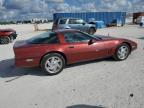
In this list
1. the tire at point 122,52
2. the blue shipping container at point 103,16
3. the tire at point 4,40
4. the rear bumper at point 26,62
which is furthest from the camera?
the blue shipping container at point 103,16

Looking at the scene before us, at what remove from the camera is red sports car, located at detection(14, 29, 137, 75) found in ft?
22.9

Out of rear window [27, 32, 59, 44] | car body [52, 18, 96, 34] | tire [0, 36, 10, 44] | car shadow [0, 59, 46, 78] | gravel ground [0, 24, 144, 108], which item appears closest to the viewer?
gravel ground [0, 24, 144, 108]

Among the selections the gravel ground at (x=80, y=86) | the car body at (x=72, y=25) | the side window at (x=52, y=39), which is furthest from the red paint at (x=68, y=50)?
the car body at (x=72, y=25)

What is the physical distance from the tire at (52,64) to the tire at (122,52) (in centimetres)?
209

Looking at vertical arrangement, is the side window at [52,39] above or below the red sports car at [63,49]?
above

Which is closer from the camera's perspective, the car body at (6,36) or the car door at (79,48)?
the car door at (79,48)

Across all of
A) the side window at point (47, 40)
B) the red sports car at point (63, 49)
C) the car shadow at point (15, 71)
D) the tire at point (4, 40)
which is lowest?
the car shadow at point (15, 71)

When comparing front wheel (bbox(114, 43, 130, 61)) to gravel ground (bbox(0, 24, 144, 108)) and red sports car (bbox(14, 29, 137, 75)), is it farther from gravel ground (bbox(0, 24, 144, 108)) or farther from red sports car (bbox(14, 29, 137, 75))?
gravel ground (bbox(0, 24, 144, 108))

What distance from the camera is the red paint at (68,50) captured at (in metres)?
6.95

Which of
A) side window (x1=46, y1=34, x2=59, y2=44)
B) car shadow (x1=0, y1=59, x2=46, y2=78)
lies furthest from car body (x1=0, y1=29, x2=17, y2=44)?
side window (x1=46, y1=34, x2=59, y2=44)

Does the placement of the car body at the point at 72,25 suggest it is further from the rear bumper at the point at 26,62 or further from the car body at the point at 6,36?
the rear bumper at the point at 26,62

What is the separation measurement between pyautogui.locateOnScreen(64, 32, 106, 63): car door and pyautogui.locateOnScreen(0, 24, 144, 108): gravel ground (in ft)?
1.24

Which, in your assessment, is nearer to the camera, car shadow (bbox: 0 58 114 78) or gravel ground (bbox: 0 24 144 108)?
gravel ground (bbox: 0 24 144 108)

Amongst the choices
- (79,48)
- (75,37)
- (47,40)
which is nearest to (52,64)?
(47,40)
